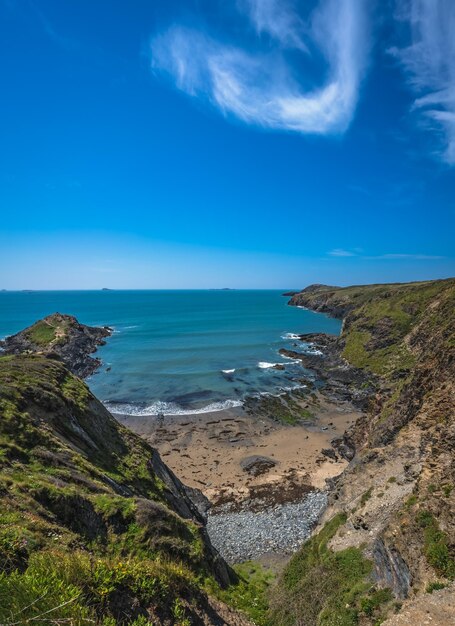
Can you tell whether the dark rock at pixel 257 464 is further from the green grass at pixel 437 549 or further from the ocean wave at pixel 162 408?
the green grass at pixel 437 549

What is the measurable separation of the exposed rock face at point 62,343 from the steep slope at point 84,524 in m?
56.1

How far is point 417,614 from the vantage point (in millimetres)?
11734

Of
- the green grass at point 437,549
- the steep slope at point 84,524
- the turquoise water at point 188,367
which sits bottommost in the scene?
the turquoise water at point 188,367

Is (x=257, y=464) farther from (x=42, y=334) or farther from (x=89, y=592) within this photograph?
(x=42, y=334)

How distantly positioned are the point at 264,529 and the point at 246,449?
49.3 feet

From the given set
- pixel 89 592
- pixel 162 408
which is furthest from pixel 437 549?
pixel 162 408

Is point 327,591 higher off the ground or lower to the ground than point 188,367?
higher

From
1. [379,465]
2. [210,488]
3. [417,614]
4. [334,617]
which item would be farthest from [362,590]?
[210,488]

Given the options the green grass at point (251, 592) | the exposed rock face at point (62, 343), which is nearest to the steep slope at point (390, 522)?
the green grass at point (251, 592)

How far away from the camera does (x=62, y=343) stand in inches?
3450

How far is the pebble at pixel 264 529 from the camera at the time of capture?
2444 cm

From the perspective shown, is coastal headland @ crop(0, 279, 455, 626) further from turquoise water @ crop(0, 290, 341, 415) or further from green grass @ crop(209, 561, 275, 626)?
turquoise water @ crop(0, 290, 341, 415)

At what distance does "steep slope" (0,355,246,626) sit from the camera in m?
6.89

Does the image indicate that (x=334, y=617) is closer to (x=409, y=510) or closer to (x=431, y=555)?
(x=431, y=555)
